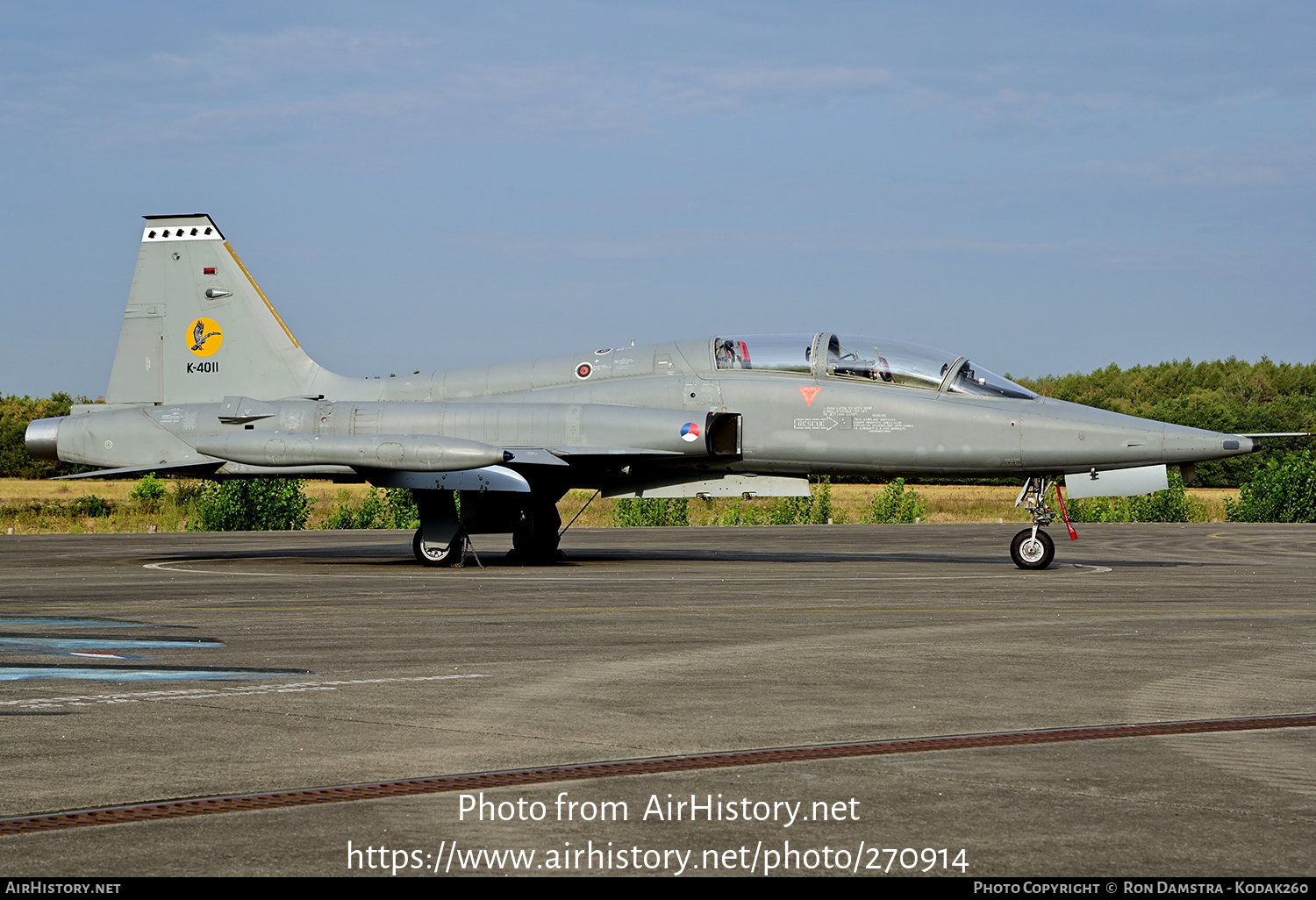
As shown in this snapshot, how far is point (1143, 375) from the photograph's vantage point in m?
107

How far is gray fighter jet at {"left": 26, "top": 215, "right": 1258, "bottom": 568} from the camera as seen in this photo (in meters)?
18.1

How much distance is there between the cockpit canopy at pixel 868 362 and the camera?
18438 millimetres

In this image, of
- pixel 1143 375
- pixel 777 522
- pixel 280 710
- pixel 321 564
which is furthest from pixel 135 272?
pixel 1143 375

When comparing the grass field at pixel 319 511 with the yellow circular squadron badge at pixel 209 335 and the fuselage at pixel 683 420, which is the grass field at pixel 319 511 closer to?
the yellow circular squadron badge at pixel 209 335

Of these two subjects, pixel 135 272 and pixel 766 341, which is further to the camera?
pixel 135 272

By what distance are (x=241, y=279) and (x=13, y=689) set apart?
14.7 meters

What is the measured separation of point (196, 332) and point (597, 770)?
17912 mm

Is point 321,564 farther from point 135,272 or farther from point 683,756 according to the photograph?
point 683,756

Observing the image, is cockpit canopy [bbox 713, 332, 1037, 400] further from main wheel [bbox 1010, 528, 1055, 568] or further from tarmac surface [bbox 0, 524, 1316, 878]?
tarmac surface [bbox 0, 524, 1316, 878]

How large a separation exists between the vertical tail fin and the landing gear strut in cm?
1200

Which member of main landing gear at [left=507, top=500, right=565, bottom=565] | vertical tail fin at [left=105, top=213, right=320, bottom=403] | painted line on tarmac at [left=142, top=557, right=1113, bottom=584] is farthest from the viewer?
vertical tail fin at [left=105, top=213, right=320, bottom=403]

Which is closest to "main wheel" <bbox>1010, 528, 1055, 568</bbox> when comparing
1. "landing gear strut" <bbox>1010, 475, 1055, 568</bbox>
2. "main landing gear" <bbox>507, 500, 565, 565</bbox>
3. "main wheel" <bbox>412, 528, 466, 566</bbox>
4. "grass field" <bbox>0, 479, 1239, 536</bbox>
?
"landing gear strut" <bbox>1010, 475, 1055, 568</bbox>

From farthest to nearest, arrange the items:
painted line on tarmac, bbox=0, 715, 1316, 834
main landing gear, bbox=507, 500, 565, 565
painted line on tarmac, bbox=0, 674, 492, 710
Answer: main landing gear, bbox=507, 500, 565, 565
painted line on tarmac, bbox=0, 674, 492, 710
painted line on tarmac, bbox=0, 715, 1316, 834

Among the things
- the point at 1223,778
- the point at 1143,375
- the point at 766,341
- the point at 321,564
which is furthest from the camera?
the point at 1143,375
